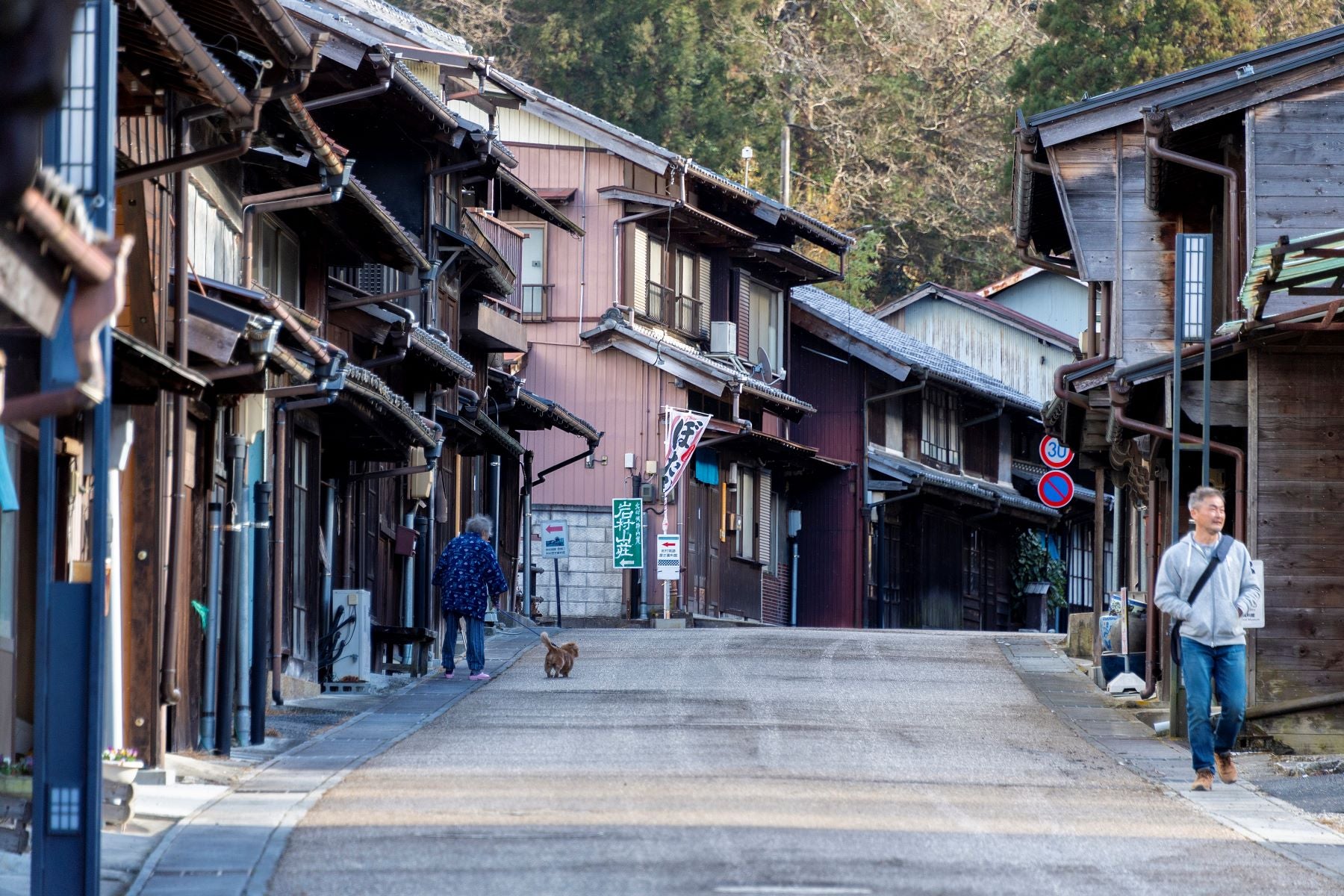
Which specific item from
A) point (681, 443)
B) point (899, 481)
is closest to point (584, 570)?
point (681, 443)

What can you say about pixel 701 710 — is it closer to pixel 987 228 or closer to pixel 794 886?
pixel 794 886

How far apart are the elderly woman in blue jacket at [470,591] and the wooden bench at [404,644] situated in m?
0.42

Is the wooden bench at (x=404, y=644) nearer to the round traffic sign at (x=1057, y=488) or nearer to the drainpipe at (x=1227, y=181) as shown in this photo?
the drainpipe at (x=1227, y=181)

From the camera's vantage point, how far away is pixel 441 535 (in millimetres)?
27891

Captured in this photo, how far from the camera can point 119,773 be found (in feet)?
33.3

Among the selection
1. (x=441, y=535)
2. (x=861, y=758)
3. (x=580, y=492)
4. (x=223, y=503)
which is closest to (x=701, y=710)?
(x=861, y=758)

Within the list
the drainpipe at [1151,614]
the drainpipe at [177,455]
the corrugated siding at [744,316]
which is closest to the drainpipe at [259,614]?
the drainpipe at [177,455]

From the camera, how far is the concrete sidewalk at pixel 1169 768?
1010 centimetres

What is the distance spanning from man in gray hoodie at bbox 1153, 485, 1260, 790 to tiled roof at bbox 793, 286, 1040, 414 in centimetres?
2853

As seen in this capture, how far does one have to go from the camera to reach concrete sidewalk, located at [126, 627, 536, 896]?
870 cm

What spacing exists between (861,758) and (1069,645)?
11.8 meters

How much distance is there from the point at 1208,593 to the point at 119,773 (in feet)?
Answer: 21.4

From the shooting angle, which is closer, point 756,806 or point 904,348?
point 756,806

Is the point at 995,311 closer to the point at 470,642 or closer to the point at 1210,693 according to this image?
the point at 470,642
